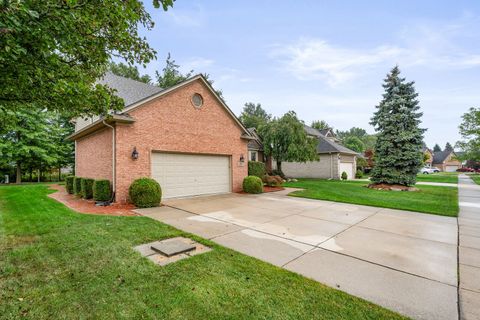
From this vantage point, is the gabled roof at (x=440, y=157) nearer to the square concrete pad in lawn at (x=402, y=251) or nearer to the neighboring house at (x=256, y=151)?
the neighboring house at (x=256, y=151)

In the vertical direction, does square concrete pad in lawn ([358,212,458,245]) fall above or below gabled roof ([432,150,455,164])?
below

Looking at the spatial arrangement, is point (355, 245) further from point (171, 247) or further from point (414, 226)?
point (171, 247)

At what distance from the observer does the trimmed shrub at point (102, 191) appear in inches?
346

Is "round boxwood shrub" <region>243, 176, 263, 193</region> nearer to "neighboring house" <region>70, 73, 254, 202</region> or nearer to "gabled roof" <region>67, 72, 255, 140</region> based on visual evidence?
"neighboring house" <region>70, 73, 254, 202</region>

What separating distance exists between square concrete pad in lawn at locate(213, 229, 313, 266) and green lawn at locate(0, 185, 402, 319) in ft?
0.95

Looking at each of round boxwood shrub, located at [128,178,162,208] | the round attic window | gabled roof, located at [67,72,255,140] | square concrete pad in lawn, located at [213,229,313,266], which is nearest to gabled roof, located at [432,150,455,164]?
gabled roof, located at [67,72,255,140]

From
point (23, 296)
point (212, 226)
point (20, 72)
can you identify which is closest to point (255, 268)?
point (212, 226)

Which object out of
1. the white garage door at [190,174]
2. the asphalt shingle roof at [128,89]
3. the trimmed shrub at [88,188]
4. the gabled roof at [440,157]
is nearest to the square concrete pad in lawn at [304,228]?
the white garage door at [190,174]

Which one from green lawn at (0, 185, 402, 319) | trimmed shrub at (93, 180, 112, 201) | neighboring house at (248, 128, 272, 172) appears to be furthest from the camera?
neighboring house at (248, 128, 272, 172)

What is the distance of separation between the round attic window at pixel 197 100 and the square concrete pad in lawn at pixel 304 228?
7.19 metres

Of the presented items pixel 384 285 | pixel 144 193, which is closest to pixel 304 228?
pixel 384 285

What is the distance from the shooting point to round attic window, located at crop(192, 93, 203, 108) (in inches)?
438

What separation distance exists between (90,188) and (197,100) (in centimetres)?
621

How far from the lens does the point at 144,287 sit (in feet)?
9.68
